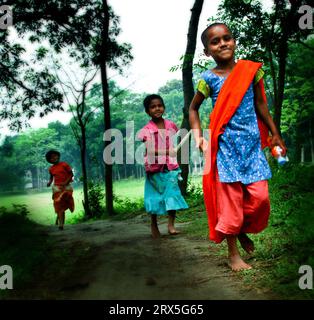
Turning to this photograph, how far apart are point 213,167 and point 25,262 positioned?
2.11 m

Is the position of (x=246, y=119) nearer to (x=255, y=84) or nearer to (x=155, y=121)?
(x=255, y=84)

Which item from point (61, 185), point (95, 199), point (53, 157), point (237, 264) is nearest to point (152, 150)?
point (237, 264)

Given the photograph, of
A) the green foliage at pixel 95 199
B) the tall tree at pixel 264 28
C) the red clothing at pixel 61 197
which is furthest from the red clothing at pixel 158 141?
the green foliage at pixel 95 199

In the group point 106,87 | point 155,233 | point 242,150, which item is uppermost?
point 106,87

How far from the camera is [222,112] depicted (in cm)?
329

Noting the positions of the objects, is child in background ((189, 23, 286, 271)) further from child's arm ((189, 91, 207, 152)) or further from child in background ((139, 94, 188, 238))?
child in background ((139, 94, 188, 238))

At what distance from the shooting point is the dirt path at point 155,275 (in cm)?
276

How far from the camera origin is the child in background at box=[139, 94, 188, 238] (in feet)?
18.0

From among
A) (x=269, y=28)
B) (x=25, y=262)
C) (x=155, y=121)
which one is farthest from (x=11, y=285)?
(x=269, y=28)

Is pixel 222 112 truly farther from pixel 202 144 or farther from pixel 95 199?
pixel 95 199

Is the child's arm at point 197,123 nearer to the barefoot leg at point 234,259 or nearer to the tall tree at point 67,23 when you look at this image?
the barefoot leg at point 234,259

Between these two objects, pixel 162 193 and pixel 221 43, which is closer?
pixel 221 43

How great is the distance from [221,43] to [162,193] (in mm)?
2787

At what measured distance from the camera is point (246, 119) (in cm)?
332
